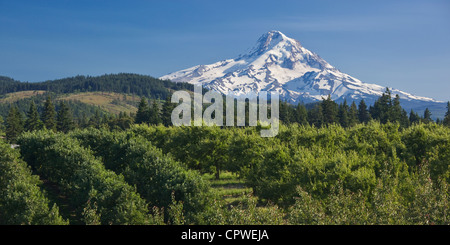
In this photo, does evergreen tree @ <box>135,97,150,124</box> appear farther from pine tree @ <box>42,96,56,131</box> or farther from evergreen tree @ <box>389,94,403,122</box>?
evergreen tree @ <box>389,94,403,122</box>

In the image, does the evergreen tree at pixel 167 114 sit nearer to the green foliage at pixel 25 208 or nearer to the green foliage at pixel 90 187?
the green foliage at pixel 90 187

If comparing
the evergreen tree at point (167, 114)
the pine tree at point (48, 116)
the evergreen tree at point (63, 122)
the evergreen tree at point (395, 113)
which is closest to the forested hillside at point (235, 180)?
the evergreen tree at point (167, 114)

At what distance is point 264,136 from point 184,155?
40.6 ft

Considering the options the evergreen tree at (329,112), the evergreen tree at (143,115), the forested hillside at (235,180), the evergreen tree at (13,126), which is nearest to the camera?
the forested hillside at (235,180)

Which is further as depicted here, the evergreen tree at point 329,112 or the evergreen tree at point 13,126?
the evergreen tree at point 329,112

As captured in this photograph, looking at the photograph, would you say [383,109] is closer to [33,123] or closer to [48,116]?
[48,116]

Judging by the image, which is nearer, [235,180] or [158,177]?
[158,177]

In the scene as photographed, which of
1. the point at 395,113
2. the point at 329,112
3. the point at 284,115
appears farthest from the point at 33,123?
the point at 395,113

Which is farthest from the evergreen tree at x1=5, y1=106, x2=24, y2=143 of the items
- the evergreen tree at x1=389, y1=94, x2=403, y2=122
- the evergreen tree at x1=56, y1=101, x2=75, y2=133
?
the evergreen tree at x1=389, y1=94, x2=403, y2=122

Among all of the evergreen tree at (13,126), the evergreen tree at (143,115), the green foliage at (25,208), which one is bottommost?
the green foliage at (25,208)

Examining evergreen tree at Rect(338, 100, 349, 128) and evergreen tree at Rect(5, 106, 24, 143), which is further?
evergreen tree at Rect(338, 100, 349, 128)

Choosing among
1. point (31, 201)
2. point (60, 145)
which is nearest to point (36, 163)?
point (60, 145)

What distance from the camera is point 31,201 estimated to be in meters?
25.4
